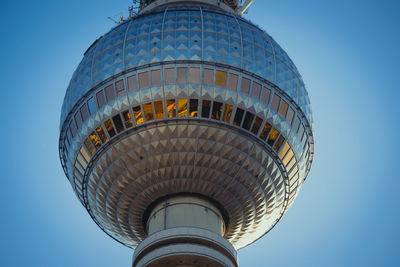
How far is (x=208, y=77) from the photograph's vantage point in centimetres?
2797

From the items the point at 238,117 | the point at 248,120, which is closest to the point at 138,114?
the point at 238,117

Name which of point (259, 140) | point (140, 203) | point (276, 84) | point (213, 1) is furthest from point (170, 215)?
point (213, 1)

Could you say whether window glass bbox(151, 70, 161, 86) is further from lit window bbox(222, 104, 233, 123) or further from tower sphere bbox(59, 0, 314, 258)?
lit window bbox(222, 104, 233, 123)

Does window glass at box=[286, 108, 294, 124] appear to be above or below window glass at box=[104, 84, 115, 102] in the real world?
below

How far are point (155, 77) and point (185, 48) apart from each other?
98.5 inches

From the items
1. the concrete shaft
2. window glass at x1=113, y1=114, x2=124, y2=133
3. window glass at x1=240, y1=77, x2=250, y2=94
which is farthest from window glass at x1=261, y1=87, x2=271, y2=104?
window glass at x1=113, y1=114, x2=124, y2=133

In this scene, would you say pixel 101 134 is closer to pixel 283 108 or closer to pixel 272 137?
pixel 272 137

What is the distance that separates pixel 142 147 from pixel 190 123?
2.94 meters

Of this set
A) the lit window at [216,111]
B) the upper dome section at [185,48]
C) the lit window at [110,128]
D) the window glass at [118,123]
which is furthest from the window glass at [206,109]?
the lit window at [110,128]

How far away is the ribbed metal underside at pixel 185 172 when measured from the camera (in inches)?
1092

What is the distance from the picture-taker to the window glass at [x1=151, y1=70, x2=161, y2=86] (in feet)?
91.2

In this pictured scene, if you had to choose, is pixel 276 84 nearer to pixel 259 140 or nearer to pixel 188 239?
pixel 259 140

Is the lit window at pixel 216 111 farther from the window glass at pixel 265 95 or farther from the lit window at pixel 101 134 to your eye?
the lit window at pixel 101 134

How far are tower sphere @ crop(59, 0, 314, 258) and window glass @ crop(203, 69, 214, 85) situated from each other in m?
0.05
